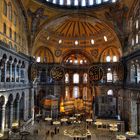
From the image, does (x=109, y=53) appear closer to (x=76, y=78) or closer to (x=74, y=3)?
(x=76, y=78)

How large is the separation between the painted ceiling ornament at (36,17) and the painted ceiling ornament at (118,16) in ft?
33.3

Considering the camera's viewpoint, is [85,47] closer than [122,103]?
No

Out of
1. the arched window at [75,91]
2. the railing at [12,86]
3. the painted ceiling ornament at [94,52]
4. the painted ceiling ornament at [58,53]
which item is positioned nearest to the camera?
the railing at [12,86]

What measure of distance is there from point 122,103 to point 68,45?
16755 millimetres

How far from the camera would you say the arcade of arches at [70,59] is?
25.7 m

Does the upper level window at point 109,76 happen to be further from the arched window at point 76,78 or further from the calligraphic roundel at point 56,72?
the calligraphic roundel at point 56,72

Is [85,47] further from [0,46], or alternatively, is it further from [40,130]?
[0,46]

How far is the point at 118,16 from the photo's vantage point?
31984 mm

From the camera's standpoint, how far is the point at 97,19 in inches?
1335

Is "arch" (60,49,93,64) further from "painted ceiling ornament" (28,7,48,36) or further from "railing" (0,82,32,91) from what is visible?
"railing" (0,82,32,91)

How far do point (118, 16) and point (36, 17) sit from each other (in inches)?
500

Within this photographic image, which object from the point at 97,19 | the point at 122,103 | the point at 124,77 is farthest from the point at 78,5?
the point at 122,103

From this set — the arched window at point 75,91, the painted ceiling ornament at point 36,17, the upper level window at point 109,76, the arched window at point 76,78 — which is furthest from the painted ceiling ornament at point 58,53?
the upper level window at point 109,76

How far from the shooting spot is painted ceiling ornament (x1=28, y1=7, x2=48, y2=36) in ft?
106
